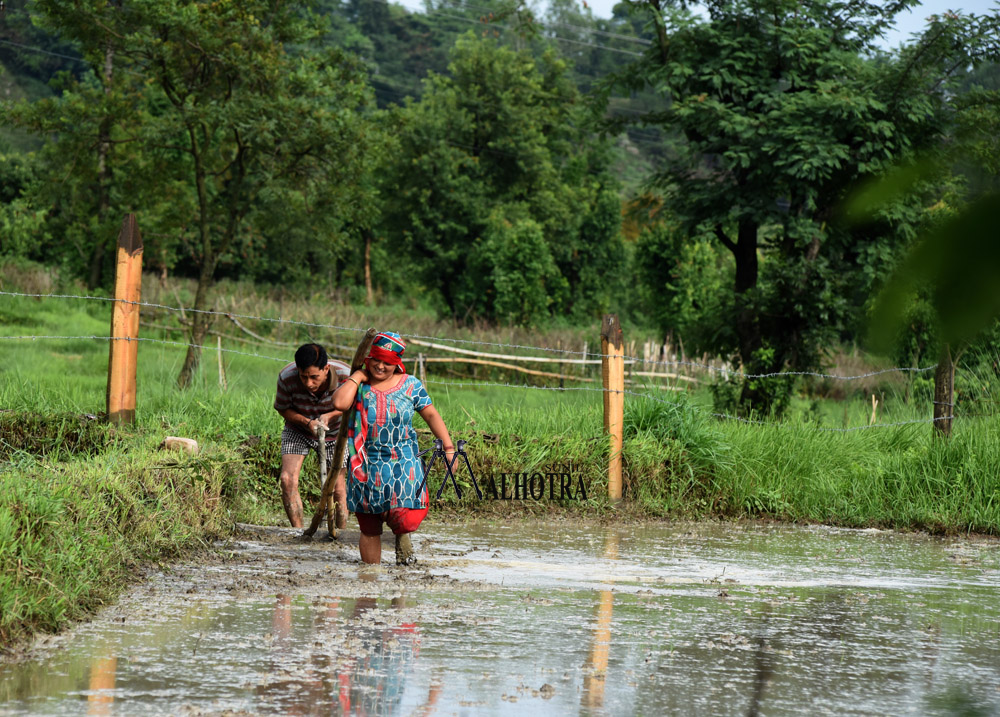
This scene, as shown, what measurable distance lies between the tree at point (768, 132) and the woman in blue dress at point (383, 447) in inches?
297

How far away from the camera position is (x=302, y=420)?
8.77 metres

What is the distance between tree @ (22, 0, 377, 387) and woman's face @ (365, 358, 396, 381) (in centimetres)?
1003

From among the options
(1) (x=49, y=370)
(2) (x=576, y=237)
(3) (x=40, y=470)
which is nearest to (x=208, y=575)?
(3) (x=40, y=470)

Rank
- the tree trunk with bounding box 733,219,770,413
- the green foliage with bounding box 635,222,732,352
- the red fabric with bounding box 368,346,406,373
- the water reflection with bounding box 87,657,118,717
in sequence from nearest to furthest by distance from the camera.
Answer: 1. the water reflection with bounding box 87,657,118,717
2. the red fabric with bounding box 368,346,406,373
3. the tree trunk with bounding box 733,219,770,413
4. the green foliage with bounding box 635,222,732,352

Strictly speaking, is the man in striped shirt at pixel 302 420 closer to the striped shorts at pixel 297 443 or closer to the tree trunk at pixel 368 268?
the striped shorts at pixel 297 443

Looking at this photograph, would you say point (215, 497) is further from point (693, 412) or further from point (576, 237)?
point (576, 237)

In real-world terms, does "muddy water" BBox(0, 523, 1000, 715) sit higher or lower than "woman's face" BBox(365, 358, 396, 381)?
lower

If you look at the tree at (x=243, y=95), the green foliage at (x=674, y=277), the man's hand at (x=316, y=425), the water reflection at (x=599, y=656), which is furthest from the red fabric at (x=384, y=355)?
the green foliage at (x=674, y=277)

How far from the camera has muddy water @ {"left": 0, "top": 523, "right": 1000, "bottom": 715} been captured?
4625mm

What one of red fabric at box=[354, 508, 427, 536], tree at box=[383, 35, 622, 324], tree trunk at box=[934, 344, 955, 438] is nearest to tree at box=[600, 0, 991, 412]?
tree trunk at box=[934, 344, 955, 438]

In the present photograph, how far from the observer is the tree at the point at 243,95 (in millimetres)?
18125

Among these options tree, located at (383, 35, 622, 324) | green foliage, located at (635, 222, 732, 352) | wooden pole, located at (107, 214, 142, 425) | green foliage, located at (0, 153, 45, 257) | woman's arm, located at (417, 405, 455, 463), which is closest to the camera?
woman's arm, located at (417, 405, 455, 463)

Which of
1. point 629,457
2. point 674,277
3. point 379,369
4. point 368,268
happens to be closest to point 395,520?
point 379,369

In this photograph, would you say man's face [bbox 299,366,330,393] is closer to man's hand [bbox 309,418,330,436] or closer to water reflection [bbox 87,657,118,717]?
man's hand [bbox 309,418,330,436]
